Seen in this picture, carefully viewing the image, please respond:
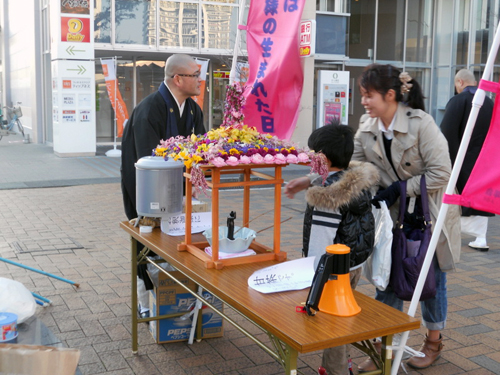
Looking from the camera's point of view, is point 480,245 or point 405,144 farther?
point 480,245

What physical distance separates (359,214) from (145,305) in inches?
82.3

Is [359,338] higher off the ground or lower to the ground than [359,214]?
lower

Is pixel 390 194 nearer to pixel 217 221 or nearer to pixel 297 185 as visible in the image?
pixel 297 185

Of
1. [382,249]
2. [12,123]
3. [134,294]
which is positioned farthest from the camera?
[12,123]

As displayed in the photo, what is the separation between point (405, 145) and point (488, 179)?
2.56ft

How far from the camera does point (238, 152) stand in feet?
8.89

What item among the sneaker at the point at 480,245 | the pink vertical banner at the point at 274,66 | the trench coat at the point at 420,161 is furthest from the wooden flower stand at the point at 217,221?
the sneaker at the point at 480,245

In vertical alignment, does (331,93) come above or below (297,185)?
above

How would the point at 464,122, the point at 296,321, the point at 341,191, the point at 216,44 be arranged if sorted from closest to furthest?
1. the point at 296,321
2. the point at 341,191
3. the point at 464,122
4. the point at 216,44

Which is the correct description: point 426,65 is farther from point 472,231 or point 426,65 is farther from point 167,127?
point 167,127

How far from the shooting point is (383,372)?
7.33ft

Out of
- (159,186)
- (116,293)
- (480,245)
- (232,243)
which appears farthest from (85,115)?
(232,243)

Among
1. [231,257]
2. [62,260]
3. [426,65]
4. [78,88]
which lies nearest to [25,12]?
[78,88]

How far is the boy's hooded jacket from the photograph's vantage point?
2635mm
